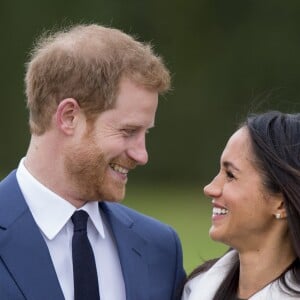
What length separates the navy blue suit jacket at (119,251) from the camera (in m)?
3.20

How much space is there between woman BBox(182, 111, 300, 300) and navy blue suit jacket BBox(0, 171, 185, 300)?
0.17 meters

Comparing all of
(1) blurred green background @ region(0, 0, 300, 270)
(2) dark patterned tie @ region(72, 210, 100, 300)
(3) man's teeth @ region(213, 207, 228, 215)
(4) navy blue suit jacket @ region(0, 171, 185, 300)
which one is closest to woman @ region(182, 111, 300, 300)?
(3) man's teeth @ region(213, 207, 228, 215)

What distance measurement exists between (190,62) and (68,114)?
1433 cm

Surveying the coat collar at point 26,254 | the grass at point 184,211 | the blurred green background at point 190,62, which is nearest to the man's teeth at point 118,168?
the coat collar at point 26,254

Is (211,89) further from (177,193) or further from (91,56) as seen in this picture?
(91,56)

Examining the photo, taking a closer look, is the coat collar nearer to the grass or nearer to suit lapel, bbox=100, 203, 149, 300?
suit lapel, bbox=100, 203, 149, 300

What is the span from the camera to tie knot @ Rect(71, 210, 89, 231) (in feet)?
11.0

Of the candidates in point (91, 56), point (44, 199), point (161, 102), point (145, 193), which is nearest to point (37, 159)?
point (44, 199)

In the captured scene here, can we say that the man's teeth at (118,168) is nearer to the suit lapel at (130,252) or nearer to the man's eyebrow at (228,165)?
the suit lapel at (130,252)

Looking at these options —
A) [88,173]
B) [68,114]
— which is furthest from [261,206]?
[68,114]

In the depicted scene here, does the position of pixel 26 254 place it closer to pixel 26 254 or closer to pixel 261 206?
pixel 26 254

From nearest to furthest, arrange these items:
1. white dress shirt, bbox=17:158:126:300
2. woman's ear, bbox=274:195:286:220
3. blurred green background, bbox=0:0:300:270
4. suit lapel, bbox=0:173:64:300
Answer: suit lapel, bbox=0:173:64:300, white dress shirt, bbox=17:158:126:300, woman's ear, bbox=274:195:286:220, blurred green background, bbox=0:0:300:270

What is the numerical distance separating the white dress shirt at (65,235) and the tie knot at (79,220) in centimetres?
2

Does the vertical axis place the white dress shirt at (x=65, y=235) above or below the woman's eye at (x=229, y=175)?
below
